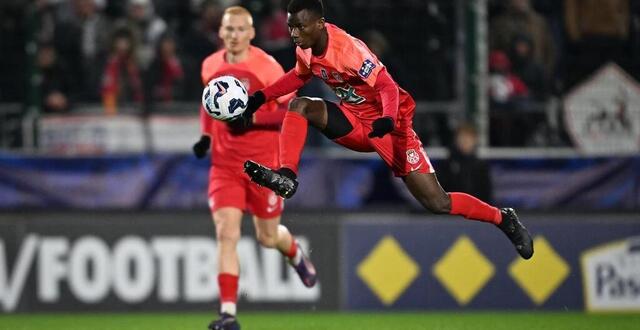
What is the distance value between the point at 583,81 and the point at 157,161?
4.17m

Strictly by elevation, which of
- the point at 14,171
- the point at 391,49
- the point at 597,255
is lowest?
the point at 597,255

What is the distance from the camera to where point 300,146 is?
853 cm

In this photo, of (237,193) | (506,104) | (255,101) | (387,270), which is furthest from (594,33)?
A: (255,101)

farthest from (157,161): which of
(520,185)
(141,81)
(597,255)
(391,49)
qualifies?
(597,255)

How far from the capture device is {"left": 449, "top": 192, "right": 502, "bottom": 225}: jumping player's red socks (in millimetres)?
9336

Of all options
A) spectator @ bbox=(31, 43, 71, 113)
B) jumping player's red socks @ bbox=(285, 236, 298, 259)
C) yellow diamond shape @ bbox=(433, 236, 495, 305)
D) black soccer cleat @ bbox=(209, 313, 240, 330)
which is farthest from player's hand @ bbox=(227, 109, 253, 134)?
spectator @ bbox=(31, 43, 71, 113)

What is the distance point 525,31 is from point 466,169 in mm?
1693

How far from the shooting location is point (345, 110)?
28.8 ft

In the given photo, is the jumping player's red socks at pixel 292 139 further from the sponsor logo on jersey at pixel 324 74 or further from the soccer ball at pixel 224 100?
the soccer ball at pixel 224 100

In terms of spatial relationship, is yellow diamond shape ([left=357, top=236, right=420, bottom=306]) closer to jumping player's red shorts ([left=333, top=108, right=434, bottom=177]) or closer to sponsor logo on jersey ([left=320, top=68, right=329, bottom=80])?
jumping player's red shorts ([left=333, top=108, right=434, bottom=177])

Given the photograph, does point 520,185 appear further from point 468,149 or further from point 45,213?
point 45,213

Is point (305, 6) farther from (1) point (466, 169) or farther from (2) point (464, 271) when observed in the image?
(2) point (464, 271)

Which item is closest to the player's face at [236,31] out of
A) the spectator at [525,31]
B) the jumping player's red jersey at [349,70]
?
the jumping player's red jersey at [349,70]

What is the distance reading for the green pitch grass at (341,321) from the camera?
10688 mm
